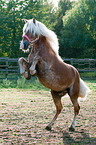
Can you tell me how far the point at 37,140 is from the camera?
405cm

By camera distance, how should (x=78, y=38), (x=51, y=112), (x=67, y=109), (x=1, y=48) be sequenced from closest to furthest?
(x=51, y=112) < (x=67, y=109) < (x=1, y=48) < (x=78, y=38)

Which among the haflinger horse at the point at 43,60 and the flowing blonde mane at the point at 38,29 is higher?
the flowing blonde mane at the point at 38,29

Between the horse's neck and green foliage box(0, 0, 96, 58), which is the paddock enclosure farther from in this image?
green foliage box(0, 0, 96, 58)

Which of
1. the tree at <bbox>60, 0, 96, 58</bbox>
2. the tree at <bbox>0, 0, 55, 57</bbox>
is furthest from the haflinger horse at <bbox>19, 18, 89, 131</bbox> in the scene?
the tree at <bbox>60, 0, 96, 58</bbox>

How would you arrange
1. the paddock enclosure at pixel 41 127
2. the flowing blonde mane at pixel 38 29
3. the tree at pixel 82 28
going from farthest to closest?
the tree at pixel 82 28, the flowing blonde mane at pixel 38 29, the paddock enclosure at pixel 41 127

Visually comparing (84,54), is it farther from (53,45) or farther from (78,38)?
(53,45)

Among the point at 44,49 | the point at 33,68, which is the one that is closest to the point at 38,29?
the point at 44,49

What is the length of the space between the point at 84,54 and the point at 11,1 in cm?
1123

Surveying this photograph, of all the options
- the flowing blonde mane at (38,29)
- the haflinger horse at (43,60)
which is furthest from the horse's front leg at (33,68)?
the flowing blonde mane at (38,29)

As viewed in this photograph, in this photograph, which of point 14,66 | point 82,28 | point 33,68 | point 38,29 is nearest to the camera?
point 33,68

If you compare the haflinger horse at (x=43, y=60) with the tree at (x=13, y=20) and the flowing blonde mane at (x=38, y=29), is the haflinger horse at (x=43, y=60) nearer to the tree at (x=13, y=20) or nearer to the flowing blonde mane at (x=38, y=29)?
the flowing blonde mane at (x=38, y=29)

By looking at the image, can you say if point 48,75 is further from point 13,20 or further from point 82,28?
point 82,28

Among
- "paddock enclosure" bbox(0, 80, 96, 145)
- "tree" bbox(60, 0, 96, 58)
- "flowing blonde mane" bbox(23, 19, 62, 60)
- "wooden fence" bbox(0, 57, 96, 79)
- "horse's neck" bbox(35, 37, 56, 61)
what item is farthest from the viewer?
"tree" bbox(60, 0, 96, 58)

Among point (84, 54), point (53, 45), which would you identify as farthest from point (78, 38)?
point (53, 45)
